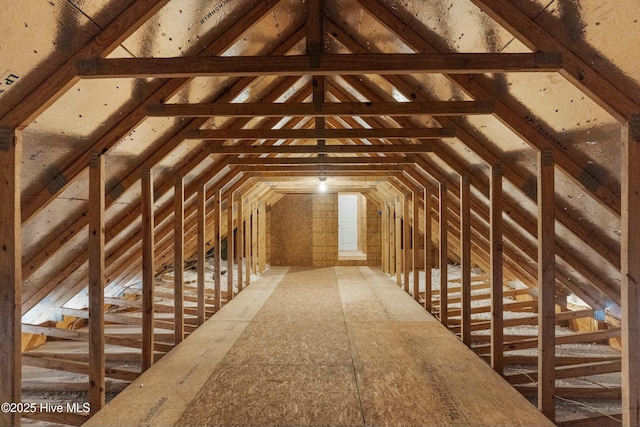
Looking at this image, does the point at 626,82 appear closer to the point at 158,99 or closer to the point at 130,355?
the point at 158,99

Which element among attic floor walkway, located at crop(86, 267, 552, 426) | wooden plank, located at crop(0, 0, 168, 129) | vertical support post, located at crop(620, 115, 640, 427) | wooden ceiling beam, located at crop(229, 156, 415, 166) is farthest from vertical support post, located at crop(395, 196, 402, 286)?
wooden plank, located at crop(0, 0, 168, 129)

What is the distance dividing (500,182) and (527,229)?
935mm

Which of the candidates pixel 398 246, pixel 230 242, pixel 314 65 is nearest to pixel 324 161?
A: pixel 230 242

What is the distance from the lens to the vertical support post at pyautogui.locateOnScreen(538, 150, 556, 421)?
2.89 m

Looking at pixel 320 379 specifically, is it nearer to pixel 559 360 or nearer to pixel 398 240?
pixel 559 360

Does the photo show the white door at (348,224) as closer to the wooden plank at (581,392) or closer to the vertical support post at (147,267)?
the wooden plank at (581,392)

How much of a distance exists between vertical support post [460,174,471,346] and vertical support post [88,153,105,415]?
10.8 feet

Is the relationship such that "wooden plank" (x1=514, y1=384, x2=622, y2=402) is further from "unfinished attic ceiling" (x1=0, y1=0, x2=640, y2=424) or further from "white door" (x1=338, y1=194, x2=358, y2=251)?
"white door" (x1=338, y1=194, x2=358, y2=251)

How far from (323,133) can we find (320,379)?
2.41 metres

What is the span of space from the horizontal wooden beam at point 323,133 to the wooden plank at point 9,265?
1667mm

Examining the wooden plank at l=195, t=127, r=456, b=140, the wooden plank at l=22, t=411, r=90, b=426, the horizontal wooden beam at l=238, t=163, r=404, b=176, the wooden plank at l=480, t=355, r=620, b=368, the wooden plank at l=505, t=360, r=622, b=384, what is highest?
the wooden plank at l=195, t=127, r=456, b=140

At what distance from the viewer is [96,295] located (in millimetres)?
3061

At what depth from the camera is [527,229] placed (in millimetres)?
4262

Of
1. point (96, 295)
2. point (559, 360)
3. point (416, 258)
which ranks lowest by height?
point (559, 360)
